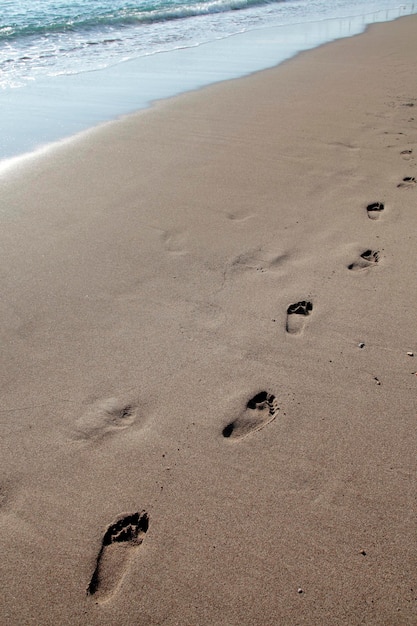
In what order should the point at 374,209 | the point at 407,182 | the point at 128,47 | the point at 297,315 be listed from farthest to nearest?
the point at 128,47
the point at 407,182
the point at 374,209
the point at 297,315

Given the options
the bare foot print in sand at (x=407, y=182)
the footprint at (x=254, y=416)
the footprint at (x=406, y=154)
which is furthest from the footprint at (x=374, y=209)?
the footprint at (x=254, y=416)

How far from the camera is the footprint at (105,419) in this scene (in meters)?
2.00

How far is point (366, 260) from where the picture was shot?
2.97m

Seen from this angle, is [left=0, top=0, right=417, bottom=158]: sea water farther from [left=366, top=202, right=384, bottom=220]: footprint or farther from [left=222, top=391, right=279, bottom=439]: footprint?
[left=222, top=391, right=279, bottom=439]: footprint

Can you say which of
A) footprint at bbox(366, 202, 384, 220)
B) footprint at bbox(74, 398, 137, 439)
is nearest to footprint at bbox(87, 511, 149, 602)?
footprint at bbox(74, 398, 137, 439)

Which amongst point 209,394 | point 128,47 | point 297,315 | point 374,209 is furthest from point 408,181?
point 128,47

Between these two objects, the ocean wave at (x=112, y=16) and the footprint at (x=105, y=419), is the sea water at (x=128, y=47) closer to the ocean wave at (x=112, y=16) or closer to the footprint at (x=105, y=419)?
the ocean wave at (x=112, y=16)

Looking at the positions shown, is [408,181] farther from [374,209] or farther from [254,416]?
[254,416]

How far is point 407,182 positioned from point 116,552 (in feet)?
11.2

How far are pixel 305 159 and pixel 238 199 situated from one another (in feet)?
3.35

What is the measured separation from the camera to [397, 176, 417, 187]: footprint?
3.86 metres

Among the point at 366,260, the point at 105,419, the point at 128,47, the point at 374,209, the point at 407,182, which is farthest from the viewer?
the point at 128,47

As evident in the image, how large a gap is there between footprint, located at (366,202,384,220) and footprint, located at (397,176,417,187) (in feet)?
1.37

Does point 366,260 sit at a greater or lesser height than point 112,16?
lesser
